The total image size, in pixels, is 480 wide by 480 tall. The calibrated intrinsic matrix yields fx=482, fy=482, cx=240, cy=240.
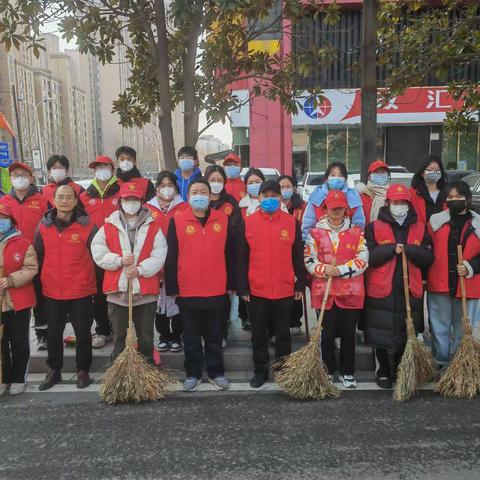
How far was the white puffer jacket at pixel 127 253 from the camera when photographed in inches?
162

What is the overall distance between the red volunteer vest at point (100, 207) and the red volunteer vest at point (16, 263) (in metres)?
0.90

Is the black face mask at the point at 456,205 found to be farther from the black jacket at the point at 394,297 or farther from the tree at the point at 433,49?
the tree at the point at 433,49

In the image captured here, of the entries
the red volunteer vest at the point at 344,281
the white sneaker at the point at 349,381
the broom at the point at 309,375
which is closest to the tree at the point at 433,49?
the red volunteer vest at the point at 344,281

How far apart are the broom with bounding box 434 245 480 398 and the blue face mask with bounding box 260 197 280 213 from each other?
5.37 feet

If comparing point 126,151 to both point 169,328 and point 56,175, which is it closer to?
point 56,175

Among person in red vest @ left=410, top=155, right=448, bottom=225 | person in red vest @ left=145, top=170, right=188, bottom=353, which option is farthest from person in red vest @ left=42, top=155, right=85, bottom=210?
person in red vest @ left=410, top=155, right=448, bottom=225

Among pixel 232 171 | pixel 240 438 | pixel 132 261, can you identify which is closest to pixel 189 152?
pixel 232 171

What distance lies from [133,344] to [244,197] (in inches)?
87.1

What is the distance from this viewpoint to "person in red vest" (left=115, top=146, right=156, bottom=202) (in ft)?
17.1

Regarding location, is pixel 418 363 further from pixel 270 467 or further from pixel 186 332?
pixel 186 332

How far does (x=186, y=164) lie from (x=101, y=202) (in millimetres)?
1006

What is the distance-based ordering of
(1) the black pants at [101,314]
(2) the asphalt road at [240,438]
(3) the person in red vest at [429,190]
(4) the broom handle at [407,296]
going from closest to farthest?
(2) the asphalt road at [240,438] < (4) the broom handle at [407,296] < (3) the person in red vest at [429,190] < (1) the black pants at [101,314]

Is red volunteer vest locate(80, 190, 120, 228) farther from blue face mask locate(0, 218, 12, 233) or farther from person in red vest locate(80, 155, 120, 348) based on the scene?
Result: blue face mask locate(0, 218, 12, 233)

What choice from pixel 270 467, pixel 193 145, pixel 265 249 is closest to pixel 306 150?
pixel 193 145
